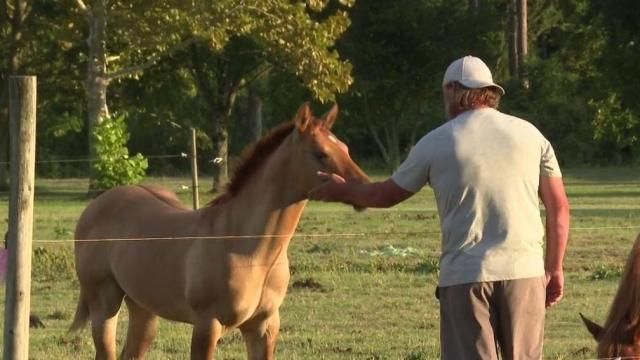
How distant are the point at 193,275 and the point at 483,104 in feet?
10.8

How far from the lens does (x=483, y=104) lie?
638cm

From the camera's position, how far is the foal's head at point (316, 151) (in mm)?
8383

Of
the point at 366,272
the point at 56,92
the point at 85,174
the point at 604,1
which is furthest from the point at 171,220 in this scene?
the point at 85,174

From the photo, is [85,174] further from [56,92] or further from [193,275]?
[193,275]

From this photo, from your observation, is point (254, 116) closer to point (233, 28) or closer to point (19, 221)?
point (233, 28)

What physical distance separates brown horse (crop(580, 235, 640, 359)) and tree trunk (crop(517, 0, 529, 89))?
44.2m

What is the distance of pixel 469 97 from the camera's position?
634 cm

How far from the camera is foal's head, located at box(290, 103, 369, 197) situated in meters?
8.38

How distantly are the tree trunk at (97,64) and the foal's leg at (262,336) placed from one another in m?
29.2

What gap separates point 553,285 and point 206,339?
2.93 m

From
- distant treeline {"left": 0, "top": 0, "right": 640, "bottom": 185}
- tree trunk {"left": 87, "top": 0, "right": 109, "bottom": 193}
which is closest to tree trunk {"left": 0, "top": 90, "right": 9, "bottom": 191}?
distant treeline {"left": 0, "top": 0, "right": 640, "bottom": 185}

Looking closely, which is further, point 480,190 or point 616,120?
point 616,120

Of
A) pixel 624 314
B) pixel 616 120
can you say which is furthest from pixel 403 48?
pixel 624 314

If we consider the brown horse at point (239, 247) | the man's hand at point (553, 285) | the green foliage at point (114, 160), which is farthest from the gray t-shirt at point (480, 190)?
the green foliage at point (114, 160)
